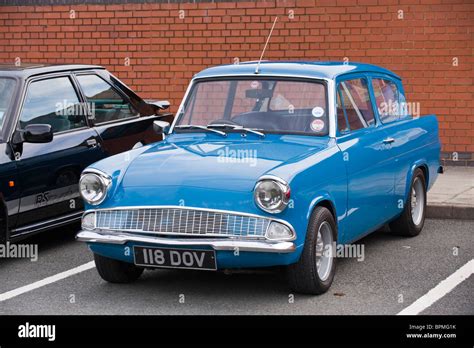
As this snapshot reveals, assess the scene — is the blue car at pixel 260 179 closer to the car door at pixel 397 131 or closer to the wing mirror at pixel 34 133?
the car door at pixel 397 131

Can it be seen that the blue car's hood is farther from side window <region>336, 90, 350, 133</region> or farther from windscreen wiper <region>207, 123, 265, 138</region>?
side window <region>336, 90, 350, 133</region>

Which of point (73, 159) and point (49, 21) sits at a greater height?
point (49, 21)

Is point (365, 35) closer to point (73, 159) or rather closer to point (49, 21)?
point (49, 21)

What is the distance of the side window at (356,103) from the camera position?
26.1 ft

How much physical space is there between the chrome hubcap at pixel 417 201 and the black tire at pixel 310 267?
8.11ft

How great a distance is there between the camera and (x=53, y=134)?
866cm

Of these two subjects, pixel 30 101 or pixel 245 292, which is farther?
pixel 30 101

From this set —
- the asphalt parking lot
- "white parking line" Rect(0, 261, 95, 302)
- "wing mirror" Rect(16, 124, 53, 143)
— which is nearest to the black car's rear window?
"wing mirror" Rect(16, 124, 53, 143)

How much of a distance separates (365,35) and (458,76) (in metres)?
1.34

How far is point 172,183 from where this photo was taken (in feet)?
22.2

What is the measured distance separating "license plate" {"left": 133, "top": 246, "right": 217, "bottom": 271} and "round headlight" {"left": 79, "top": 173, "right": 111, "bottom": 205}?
0.53 meters

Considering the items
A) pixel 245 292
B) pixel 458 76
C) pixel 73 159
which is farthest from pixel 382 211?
pixel 458 76

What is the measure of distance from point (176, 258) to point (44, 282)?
5.07 ft

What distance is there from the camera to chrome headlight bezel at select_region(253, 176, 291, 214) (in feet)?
21.2
